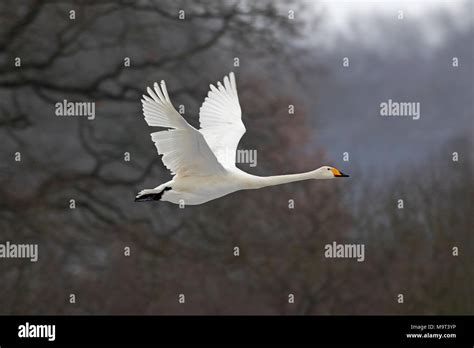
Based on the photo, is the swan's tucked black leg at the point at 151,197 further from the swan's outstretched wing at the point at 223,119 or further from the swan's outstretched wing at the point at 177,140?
the swan's outstretched wing at the point at 223,119

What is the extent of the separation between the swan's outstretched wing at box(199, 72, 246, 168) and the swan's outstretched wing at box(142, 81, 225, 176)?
84 centimetres

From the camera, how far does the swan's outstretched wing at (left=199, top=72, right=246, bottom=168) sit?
8.23 metres

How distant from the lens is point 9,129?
1354cm

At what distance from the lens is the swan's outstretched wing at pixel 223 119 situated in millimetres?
8227

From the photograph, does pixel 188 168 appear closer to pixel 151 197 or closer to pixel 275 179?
pixel 151 197

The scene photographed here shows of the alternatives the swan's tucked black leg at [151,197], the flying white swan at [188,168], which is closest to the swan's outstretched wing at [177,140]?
the flying white swan at [188,168]

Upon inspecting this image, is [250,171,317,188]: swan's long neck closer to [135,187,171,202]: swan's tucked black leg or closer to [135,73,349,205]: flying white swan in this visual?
[135,73,349,205]: flying white swan

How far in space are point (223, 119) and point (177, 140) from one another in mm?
1450

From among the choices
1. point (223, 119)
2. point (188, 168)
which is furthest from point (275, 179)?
point (223, 119)

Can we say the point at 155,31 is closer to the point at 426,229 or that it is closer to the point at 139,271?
the point at 139,271

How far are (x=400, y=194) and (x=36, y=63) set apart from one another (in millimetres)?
5388

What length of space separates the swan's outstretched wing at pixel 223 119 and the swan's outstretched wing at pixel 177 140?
84 centimetres

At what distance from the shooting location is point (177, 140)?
7.03 m

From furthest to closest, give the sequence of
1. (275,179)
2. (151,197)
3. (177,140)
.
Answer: (275,179), (151,197), (177,140)
